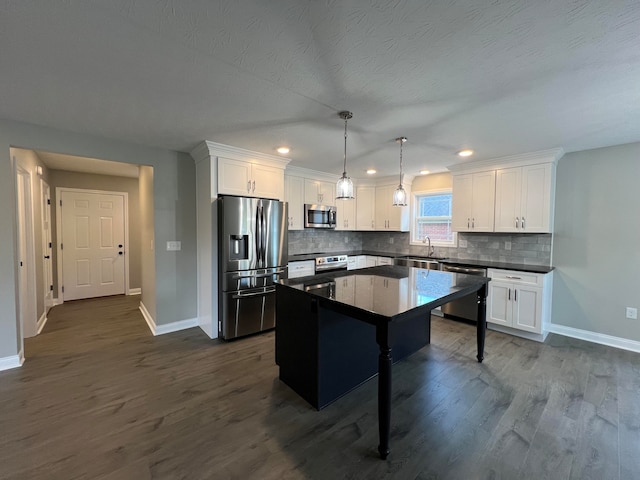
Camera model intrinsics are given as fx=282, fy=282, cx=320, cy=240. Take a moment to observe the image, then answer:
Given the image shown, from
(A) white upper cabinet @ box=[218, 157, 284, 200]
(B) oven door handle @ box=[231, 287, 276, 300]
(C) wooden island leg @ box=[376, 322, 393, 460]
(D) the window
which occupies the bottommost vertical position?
(C) wooden island leg @ box=[376, 322, 393, 460]

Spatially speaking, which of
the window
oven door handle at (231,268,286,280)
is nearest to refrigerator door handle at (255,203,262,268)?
oven door handle at (231,268,286,280)

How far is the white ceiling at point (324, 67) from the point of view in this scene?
4.34ft

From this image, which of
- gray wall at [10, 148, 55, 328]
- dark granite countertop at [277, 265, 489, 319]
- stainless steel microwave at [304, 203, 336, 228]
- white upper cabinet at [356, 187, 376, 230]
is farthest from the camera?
white upper cabinet at [356, 187, 376, 230]

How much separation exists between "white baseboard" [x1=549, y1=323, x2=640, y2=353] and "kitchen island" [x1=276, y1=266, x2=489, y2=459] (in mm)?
1842

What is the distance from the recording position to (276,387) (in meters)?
2.44

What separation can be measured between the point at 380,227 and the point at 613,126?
11.1 ft

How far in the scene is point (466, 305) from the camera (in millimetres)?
3973

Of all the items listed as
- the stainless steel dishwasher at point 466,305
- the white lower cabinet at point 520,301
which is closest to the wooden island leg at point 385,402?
the stainless steel dishwasher at point 466,305

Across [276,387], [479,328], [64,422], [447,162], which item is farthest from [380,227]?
[64,422]

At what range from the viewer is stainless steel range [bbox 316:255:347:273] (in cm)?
458

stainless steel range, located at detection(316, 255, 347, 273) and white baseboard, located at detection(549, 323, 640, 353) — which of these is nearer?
white baseboard, located at detection(549, 323, 640, 353)

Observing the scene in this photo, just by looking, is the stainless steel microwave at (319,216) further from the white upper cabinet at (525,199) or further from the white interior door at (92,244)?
the white interior door at (92,244)

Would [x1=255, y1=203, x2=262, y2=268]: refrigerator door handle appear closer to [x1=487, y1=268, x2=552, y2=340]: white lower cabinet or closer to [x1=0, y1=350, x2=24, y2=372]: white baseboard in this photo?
[x1=0, y1=350, x2=24, y2=372]: white baseboard

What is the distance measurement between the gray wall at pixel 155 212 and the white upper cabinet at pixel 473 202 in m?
3.88
